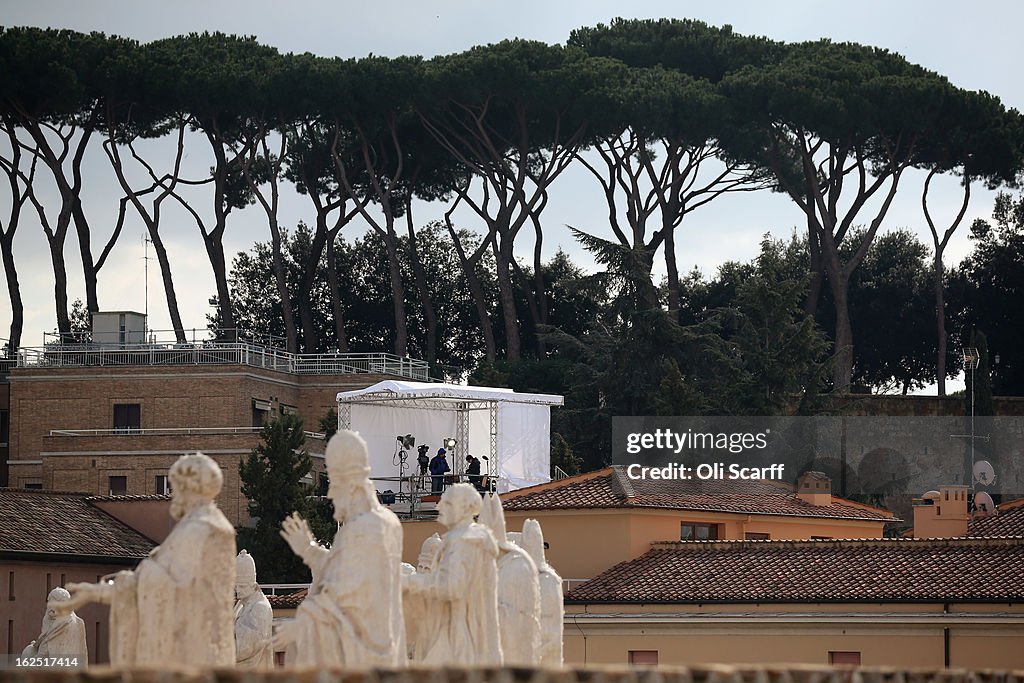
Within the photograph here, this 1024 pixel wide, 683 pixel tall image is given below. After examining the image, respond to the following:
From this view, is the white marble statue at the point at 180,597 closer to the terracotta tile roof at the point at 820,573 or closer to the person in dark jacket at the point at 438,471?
the terracotta tile roof at the point at 820,573

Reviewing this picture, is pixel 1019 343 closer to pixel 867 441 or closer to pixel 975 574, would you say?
pixel 867 441

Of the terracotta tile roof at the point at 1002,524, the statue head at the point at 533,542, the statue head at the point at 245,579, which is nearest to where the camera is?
the statue head at the point at 533,542

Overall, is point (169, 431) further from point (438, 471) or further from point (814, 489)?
point (814, 489)

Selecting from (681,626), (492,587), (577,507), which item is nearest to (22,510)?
(577,507)

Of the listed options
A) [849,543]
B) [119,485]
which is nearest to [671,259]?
[119,485]

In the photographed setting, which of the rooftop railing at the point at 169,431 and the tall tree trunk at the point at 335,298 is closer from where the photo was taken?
the rooftop railing at the point at 169,431

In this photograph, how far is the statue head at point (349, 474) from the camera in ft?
34.6

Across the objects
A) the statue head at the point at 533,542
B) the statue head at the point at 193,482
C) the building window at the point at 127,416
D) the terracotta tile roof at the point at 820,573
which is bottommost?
the terracotta tile roof at the point at 820,573

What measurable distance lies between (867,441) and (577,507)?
16661 millimetres

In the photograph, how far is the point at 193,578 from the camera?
384 inches

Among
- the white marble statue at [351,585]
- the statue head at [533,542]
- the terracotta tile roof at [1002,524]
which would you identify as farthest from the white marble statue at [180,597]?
the terracotta tile roof at [1002,524]

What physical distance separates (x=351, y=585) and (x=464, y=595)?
63.2 inches

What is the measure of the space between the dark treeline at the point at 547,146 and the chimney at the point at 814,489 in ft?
38.4

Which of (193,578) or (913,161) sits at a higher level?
(913,161)
